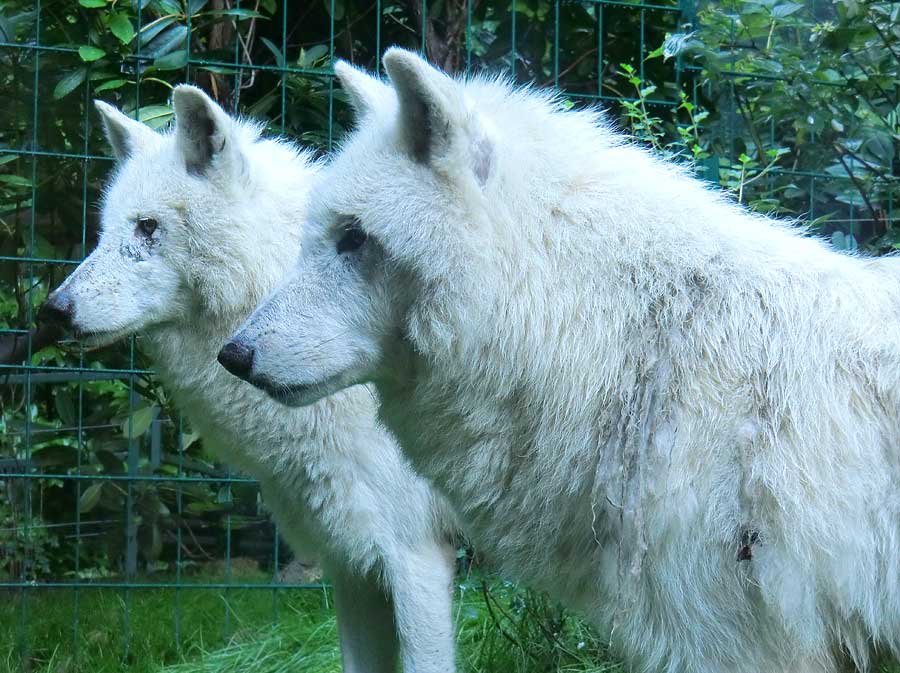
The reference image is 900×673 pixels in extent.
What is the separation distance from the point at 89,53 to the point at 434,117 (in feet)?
12.1

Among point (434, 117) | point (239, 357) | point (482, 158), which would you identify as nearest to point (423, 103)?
→ point (434, 117)

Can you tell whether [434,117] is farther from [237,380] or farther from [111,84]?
[111,84]

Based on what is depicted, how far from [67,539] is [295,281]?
4899 millimetres

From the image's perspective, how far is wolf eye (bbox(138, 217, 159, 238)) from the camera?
442 centimetres

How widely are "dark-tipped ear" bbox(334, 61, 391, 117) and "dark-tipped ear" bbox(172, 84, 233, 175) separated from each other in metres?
1.27

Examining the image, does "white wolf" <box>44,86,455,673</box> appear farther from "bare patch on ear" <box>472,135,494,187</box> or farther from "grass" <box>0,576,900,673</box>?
"bare patch on ear" <box>472,135,494,187</box>

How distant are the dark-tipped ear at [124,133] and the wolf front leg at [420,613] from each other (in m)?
2.12

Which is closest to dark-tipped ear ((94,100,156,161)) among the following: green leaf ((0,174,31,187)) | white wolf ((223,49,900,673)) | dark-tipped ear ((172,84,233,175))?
dark-tipped ear ((172,84,233,175))

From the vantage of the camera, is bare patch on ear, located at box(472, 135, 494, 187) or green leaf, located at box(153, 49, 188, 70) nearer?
bare patch on ear, located at box(472, 135, 494, 187)

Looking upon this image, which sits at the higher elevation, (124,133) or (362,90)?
(362,90)

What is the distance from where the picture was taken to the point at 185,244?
4398 mm

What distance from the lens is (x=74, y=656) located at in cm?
612

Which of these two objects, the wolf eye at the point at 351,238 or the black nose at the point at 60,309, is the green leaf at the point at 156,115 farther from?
the wolf eye at the point at 351,238

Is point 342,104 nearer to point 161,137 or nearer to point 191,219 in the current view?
point 161,137
